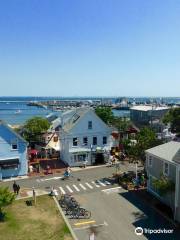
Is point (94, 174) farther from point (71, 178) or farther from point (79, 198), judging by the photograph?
point (79, 198)

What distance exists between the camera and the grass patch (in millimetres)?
23278

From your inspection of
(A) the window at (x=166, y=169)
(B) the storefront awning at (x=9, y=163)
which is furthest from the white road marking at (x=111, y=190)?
(B) the storefront awning at (x=9, y=163)

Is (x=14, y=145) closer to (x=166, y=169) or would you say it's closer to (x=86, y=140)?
(x=86, y=140)

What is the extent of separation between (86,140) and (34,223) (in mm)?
23171

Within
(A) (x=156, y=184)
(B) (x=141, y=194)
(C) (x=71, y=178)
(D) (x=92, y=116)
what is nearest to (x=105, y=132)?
(D) (x=92, y=116)

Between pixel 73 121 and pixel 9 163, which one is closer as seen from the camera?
pixel 9 163

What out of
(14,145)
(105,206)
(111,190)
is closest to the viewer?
(105,206)

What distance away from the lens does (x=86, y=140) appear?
1874 inches

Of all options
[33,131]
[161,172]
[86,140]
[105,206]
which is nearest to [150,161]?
[161,172]

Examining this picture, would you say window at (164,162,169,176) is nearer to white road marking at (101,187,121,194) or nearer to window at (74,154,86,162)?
white road marking at (101,187,121,194)

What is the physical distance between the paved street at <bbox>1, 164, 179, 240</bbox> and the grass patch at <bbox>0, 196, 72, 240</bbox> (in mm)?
1507

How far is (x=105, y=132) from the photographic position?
48.6 m

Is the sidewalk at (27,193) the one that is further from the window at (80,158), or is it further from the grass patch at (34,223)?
the window at (80,158)

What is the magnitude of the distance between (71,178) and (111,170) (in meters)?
6.89
